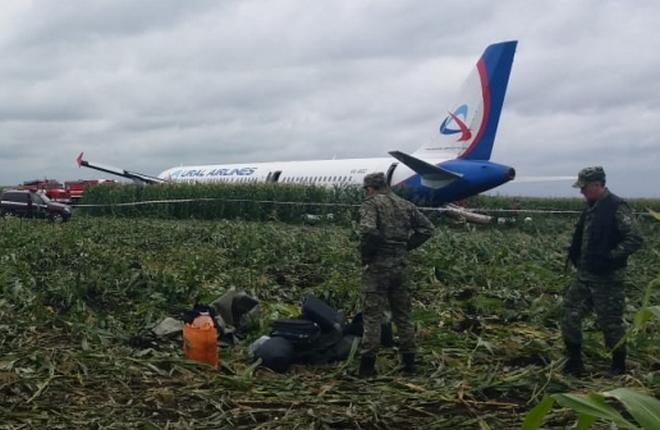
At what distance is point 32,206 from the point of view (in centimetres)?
2505

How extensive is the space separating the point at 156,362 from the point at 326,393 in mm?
1525

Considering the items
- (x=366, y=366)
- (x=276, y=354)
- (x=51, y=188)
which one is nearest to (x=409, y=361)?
(x=366, y=366)

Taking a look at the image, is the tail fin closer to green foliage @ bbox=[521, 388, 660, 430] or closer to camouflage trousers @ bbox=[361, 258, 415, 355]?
camouflage trousers @ bbox=[361, 258, 415, 355]

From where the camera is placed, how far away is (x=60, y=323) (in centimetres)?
775

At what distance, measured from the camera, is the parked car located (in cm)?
2457

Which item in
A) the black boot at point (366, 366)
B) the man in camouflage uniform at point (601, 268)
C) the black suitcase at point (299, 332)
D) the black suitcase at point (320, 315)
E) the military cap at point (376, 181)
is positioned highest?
the military cap at point (376, 181)

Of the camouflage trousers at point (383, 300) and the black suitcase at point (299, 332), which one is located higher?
the camouflage trousers at point (383, 300)

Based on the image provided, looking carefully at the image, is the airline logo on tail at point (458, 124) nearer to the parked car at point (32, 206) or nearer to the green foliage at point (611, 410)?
the parked car at point (32, 206)

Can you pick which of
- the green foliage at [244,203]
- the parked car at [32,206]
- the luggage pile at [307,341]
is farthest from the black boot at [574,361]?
the parked car at [32,206]

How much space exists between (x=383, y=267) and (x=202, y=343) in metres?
1.61

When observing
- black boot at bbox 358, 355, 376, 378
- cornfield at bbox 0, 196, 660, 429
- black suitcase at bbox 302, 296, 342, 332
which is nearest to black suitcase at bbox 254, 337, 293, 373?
cornfield at bbox 0, 196, 660, 429

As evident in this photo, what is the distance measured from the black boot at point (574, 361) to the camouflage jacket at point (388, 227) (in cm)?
149

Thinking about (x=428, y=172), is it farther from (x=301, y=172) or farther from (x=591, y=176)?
(x=591, y=176)

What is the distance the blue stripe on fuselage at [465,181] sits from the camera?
78.1ft
